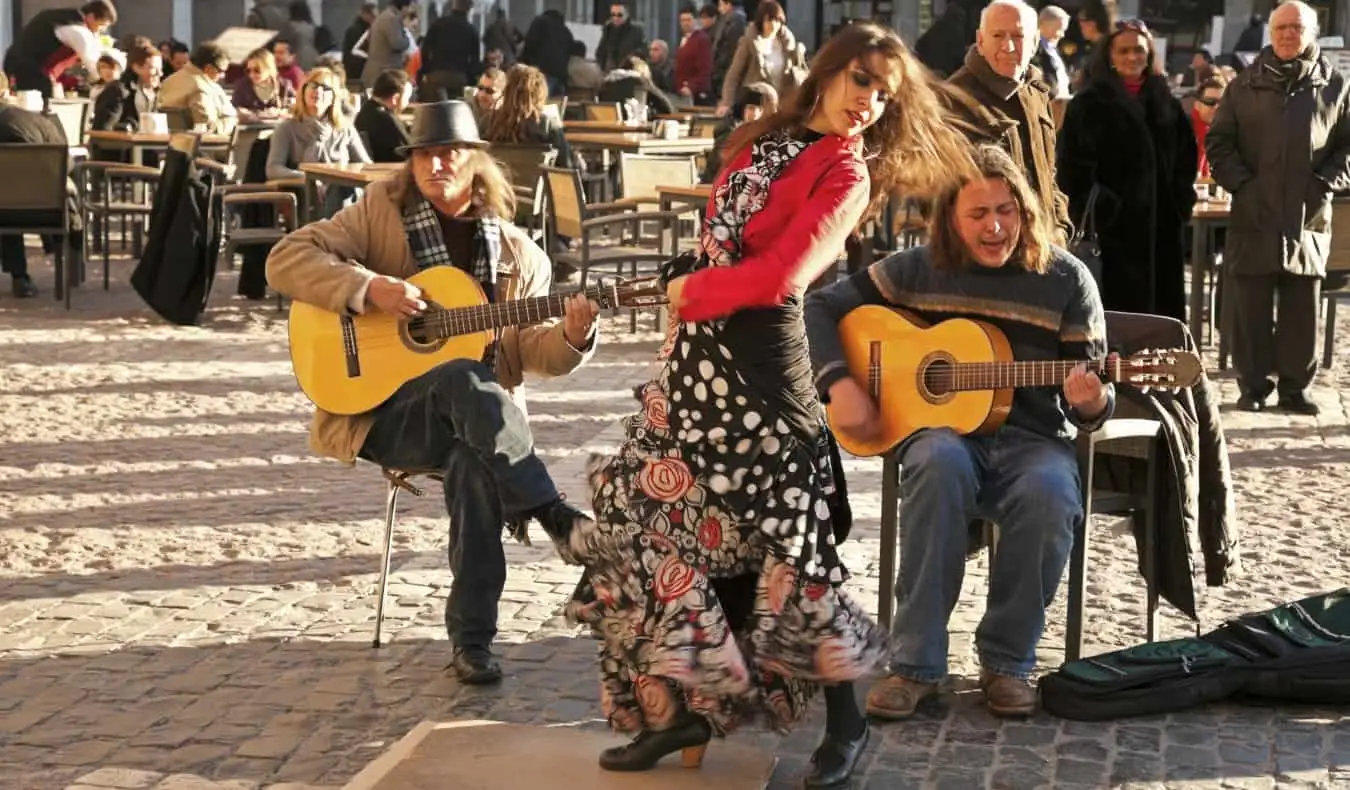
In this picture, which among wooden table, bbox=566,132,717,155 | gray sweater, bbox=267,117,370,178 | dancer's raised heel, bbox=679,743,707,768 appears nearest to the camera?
dancer's raised heel, bbox=679,743,707,768

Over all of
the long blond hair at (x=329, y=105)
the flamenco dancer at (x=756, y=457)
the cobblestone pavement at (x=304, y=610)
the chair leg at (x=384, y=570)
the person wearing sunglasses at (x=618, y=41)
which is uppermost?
the person wearing sunglasses at (x=618, y=41)

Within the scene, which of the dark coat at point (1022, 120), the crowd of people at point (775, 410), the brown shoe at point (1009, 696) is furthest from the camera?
the dark coat at point (1022, 120)

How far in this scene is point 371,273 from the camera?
18.8ft

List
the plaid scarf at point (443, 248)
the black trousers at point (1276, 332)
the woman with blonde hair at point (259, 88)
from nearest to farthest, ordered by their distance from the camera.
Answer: the plaid scarf at point (443, 248)
the black trousers at point (1276, 332)
the woman with blonde hair at point (259, 88)

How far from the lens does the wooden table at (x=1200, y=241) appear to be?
10.8 meters

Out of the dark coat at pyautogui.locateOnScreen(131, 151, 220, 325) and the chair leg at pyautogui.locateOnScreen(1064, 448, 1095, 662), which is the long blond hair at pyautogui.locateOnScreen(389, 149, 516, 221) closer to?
the chair leg at pyautogui.locateOnScreen(1064, 448, 1095, 662)

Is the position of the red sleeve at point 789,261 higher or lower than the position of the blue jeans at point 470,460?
higher

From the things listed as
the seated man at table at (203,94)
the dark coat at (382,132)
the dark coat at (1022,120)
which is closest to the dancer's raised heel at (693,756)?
the dark coat at (1022,120)

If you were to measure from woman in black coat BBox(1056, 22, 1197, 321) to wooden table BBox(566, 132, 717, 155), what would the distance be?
17.5 feet

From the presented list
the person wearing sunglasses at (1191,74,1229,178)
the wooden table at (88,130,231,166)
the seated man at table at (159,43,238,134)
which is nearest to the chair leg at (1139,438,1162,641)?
the person wearing sunglasses at (1191,74,1229,178)

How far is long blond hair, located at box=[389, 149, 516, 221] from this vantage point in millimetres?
5918

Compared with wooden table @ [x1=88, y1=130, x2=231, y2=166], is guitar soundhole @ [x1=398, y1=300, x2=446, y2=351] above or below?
below

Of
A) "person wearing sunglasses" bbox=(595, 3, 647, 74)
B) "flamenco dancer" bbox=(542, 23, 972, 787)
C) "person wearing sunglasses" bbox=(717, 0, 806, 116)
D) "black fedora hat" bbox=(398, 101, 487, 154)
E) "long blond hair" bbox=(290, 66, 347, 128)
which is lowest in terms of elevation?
"flamenco dancer" bbox=(542, 23, 972, 787)

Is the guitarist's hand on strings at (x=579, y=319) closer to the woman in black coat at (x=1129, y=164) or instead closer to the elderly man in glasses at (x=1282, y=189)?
the woman in black coat at (x=1129, y=164)
